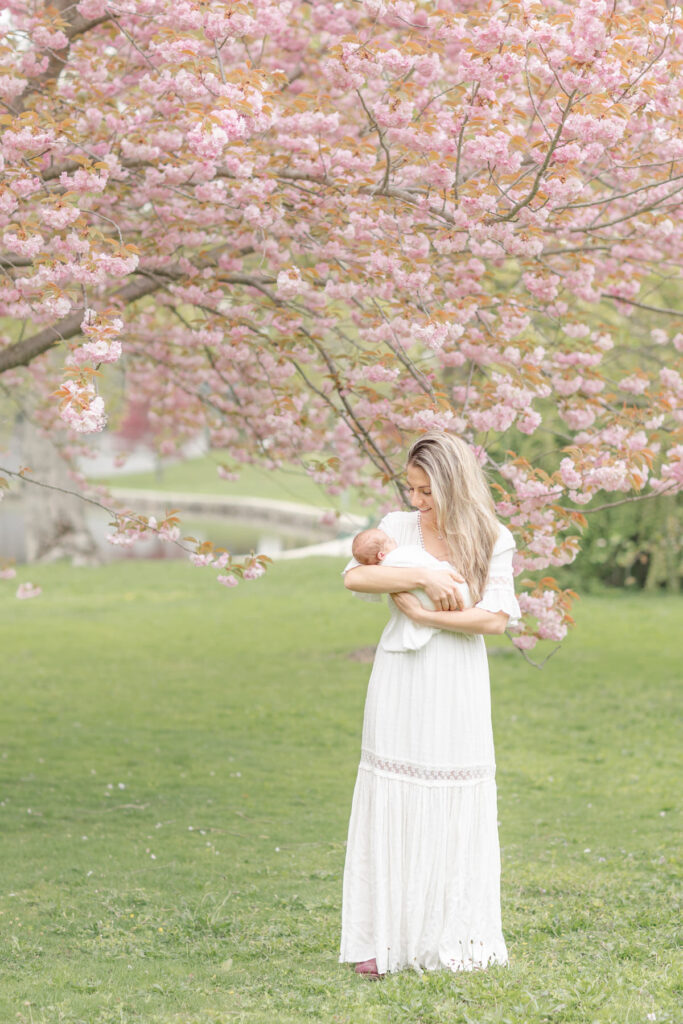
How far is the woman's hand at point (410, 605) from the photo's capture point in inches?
161

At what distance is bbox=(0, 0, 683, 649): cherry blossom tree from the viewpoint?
18.7ft

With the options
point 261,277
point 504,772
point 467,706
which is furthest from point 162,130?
point 504,772

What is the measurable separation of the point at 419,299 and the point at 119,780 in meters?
4.28

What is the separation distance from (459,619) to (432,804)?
2.10ft

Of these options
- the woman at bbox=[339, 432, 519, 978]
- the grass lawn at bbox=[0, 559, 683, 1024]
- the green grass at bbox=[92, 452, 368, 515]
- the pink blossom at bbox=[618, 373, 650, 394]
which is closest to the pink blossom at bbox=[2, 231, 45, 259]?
the woman at bbox=[339, 432, 519, 978]

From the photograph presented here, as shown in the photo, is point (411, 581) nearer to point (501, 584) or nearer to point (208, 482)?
point (501, 584)

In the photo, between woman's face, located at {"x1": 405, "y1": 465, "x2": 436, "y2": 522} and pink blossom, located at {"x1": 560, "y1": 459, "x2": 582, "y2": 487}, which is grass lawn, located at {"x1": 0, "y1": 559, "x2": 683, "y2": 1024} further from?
pink blossom, located at {"x1": 560, "y1": 459, "x2": 582, "y2": 487}

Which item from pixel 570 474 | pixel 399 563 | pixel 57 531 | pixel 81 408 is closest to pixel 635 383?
pixel 570 474

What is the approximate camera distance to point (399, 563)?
166 inches

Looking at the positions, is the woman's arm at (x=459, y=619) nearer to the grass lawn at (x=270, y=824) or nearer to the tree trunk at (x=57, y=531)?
the grass lawn at (x=270, y=824)

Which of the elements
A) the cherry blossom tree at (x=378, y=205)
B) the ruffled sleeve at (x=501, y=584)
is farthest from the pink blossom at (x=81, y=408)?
the ruffled sleeve at (x=501, y=584)

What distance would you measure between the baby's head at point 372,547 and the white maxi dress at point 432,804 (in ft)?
1.02

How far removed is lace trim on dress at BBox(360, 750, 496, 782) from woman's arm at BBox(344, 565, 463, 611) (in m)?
0.55

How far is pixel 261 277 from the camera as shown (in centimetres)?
718
